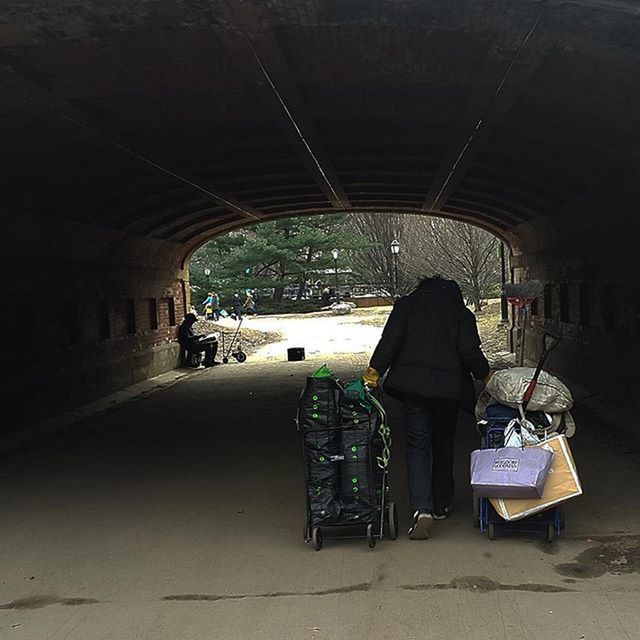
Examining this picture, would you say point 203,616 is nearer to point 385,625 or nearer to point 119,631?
point 119,631

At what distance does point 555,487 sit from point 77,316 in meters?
11.0

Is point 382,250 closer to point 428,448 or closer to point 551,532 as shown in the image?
point 428,448

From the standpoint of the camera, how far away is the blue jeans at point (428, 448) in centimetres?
545

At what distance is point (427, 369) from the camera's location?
5.49m

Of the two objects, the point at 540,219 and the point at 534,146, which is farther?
the point at 540,219

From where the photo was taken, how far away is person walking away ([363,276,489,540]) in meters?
5.46

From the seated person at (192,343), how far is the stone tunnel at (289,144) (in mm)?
1391

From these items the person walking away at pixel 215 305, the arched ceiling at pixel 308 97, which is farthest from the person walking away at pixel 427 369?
the person walking away at pixel 215 305

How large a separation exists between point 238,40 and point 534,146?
5219 mm

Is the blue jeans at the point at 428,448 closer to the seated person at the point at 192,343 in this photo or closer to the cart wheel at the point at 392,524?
the cart wheel at the point at 392,524

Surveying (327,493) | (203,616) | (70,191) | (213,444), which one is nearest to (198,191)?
(70,191)

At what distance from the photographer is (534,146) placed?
10188mm

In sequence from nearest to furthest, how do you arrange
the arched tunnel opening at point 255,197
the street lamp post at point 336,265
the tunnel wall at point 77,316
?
1. the arched tunnel opening at point 255,197
2. the tunnel wall at point 77,316
3. the street lamp post at point 336,265

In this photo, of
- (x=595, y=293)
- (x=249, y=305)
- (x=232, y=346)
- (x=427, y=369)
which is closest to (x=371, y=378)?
(x=427, y=369)
